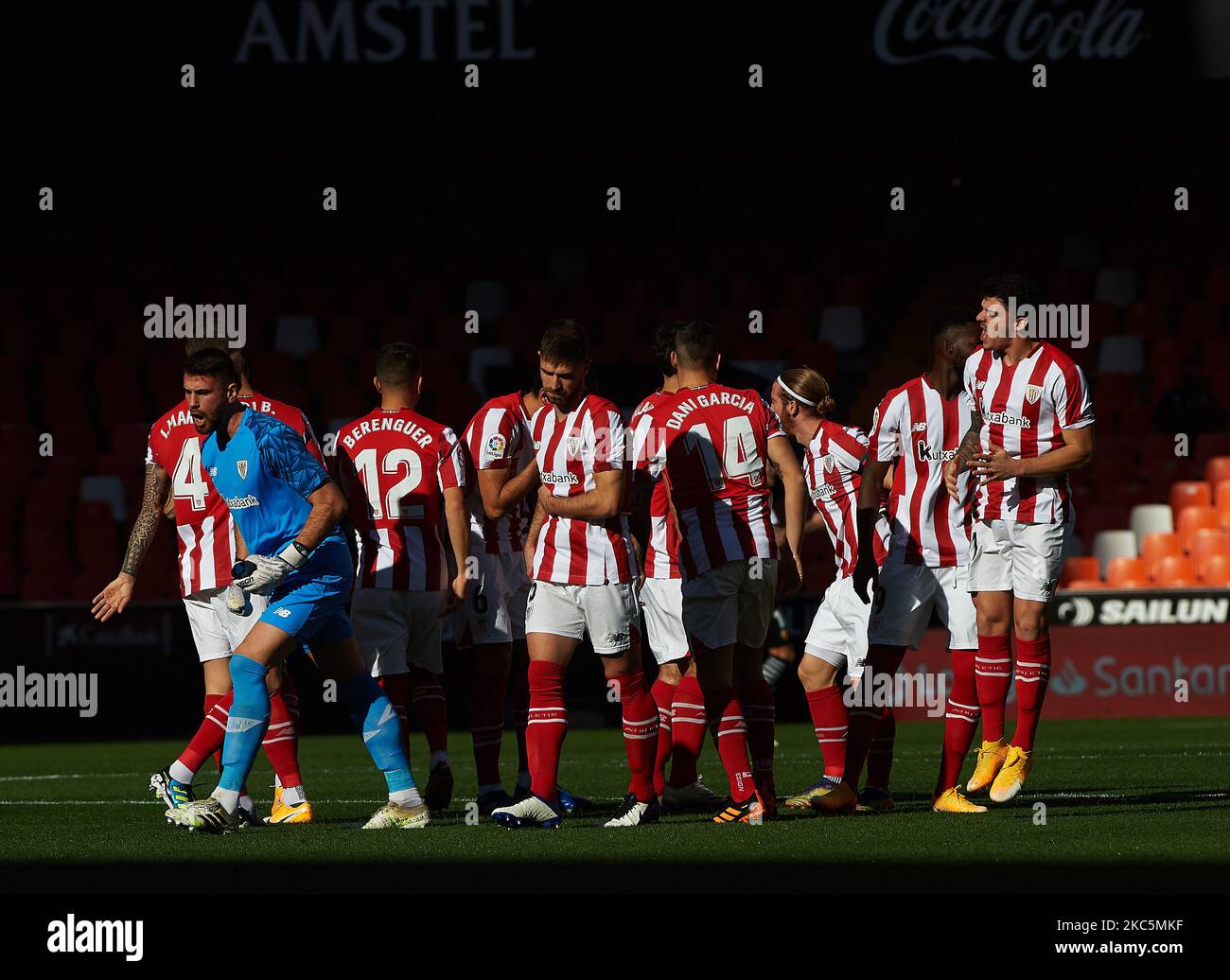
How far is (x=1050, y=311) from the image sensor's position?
17750mm

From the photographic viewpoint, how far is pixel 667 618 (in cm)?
753

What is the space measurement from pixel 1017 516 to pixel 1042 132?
1421 cm

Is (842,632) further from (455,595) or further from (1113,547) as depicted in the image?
(1113,547)

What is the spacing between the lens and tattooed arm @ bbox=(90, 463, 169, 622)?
7.98 m

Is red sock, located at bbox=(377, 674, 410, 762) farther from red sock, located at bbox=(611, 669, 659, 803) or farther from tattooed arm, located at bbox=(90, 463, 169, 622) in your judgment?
red sock, located at bbox=(611, 669, 659, 803)

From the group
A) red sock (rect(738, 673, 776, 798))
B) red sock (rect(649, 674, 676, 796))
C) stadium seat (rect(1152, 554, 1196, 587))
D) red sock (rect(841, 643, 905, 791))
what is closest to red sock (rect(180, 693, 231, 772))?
red sock (rect(649, 674, 676, 796))

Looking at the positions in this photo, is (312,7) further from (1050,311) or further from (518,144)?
(1050,311)

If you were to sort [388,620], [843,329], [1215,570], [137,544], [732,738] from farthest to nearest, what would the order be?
[843,329] < [1215,570] < [388,620] < [137,544] < [732,738]

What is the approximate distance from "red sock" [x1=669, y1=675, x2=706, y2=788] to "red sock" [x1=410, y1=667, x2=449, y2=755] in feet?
3.90

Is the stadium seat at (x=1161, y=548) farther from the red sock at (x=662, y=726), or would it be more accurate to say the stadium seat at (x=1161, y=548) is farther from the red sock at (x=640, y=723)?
the red sock at (x=640, y=723)

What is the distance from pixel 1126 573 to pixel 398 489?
891cm

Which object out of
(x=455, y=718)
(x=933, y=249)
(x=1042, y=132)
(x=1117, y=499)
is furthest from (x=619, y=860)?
(x=1042, y=132)

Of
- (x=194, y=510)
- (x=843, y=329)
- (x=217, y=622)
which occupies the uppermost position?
(x=843, y=329)

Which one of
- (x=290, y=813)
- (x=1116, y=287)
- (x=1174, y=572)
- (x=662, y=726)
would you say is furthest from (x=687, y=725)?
(x=1116, y=287)
